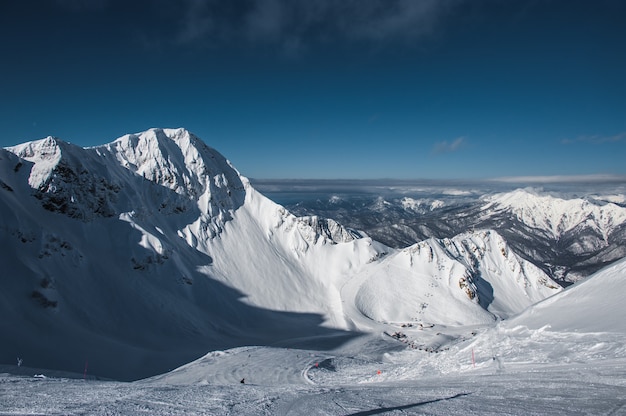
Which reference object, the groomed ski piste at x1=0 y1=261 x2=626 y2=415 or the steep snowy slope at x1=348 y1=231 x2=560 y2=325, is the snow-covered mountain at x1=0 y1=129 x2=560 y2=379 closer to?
the steep snowy slope at x1=348 y1=231 x2=560 y2=325

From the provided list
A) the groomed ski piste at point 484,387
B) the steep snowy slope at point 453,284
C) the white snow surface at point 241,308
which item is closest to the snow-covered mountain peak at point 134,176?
the white snow surface at point 241,308

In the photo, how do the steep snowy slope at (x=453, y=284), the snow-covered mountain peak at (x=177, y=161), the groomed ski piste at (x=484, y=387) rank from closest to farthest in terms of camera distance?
the groomed ski piste at (x=484, y=387) < the steep snowy slope at (x=453, y=284) < the snow-covered mountain peak at (x=177, y=161)

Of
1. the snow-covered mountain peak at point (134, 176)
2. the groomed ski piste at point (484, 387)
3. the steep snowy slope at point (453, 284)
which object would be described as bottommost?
the steep snowy slope at point (453, 284)

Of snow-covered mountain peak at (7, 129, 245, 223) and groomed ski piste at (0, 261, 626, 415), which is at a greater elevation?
snow-covered mountain peak at (7, 129, 245, 223)

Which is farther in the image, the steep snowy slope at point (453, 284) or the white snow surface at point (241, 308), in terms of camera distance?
the steep snowy slope at point (453, 284)

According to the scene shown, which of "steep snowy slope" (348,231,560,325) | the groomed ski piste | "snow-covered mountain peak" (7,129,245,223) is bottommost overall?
"steep snowy slope" (348,231,560,325)

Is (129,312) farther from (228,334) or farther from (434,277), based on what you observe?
(434,277)

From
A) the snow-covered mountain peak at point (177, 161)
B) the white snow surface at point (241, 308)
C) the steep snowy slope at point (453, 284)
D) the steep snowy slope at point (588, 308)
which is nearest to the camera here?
the white snow surface at point (241, 308)

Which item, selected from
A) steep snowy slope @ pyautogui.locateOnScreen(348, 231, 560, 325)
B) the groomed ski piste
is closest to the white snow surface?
the groomed ski piste

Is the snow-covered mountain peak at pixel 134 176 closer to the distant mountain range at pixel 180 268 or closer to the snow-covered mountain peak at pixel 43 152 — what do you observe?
the snow-covered mountain peak at pixel 43 152
